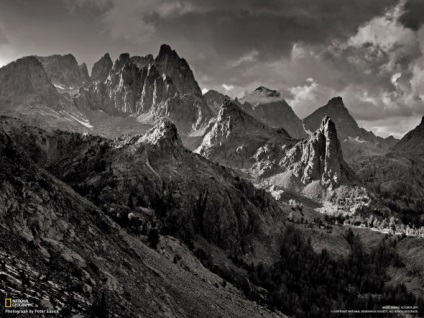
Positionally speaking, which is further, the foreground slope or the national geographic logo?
the foreground slope

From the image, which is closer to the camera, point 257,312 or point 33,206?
point 33,206

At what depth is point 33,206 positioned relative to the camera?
40.7 meters

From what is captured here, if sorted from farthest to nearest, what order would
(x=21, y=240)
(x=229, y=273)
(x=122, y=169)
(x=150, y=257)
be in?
(x=122, y=169)
(x=229, y=273)
(x=150, y=257)
(x=21, y=240)

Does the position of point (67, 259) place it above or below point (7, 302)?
above

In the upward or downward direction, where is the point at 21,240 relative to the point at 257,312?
upward

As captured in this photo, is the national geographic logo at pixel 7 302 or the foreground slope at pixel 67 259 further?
the foreground slope at pixel 67 259

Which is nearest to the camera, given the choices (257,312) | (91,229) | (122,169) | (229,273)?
(91,229)

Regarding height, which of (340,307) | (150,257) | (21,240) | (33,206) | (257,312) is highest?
(33,206)

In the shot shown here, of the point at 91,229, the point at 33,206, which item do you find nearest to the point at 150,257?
the point at 91,229

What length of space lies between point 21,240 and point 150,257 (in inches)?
1323

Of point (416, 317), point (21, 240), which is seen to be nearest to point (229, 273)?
point (416, 317)

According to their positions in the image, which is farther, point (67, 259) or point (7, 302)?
point (67, 259)

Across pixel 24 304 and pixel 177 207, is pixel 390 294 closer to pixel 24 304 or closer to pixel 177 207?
pixel 177 207

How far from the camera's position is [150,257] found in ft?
216
